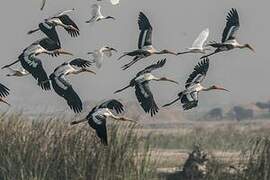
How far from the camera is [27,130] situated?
19750 mm

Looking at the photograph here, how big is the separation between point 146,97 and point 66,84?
1.36 m

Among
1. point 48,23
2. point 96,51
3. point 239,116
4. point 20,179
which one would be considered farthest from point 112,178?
point 239,116

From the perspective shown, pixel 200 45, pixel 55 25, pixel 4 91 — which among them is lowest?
pixel 4 91

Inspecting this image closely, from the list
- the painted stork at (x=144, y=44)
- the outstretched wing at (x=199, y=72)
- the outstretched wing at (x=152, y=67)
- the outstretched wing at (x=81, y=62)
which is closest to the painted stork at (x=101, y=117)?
the painted stork at (x=144, y=44)

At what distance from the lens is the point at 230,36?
1335 centimetres

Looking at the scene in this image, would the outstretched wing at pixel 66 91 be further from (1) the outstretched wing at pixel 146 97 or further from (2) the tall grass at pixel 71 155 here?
(2) the tall grass at pixel 71 155

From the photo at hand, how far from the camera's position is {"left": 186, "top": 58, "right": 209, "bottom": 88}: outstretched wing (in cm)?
1328

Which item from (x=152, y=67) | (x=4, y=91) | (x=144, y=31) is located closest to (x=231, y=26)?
(x=144, y=31)

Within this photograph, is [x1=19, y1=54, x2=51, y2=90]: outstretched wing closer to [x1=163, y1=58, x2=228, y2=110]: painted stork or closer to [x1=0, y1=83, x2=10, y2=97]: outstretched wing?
[x1=0, y1=83, x2=10, y2=97]: outstretched wing

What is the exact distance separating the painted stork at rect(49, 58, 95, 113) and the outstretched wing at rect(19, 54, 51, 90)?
0.30 metres

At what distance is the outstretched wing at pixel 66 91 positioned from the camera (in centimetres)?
1191

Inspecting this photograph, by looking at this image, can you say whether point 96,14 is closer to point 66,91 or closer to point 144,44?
point 144,44

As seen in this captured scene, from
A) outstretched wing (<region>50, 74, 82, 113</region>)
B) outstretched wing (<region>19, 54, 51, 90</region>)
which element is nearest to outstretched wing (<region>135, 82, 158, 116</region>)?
outstretched wing (<region>50, 74, 82, 113</region>)

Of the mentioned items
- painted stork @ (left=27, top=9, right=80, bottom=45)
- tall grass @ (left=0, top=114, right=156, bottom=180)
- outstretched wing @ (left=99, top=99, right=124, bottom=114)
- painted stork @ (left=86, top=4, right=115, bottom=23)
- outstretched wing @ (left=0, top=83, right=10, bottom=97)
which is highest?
painted stork @ (left=86, top=4, right=115, bottom=23)
